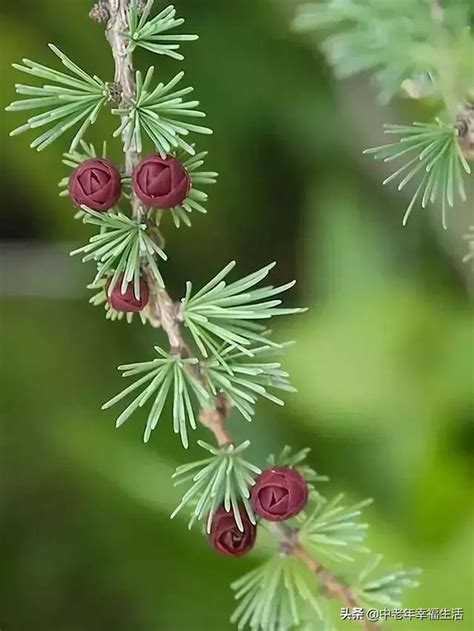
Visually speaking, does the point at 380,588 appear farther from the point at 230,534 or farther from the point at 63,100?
the point at 63,100

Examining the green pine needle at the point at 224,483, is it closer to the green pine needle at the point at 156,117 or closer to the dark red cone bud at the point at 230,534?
the dark red cone bud at the point at 230,534

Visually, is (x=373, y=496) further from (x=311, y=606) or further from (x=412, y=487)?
(x=311, y=606)

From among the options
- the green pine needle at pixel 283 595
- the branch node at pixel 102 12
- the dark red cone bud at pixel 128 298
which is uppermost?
the branch node at pixel 102 12

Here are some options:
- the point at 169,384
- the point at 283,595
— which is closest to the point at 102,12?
the point at 169,384

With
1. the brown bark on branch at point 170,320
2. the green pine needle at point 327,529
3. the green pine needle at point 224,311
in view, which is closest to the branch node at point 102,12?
the brown bark on branch at point 170,320

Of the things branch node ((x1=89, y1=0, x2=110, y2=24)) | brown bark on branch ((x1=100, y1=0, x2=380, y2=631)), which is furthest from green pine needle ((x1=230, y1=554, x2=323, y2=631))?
branch node ((x1=89, y1=0, x2=110, y2=24))

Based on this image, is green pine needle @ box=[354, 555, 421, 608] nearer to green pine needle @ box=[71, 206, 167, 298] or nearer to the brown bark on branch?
the brown bark on branch
